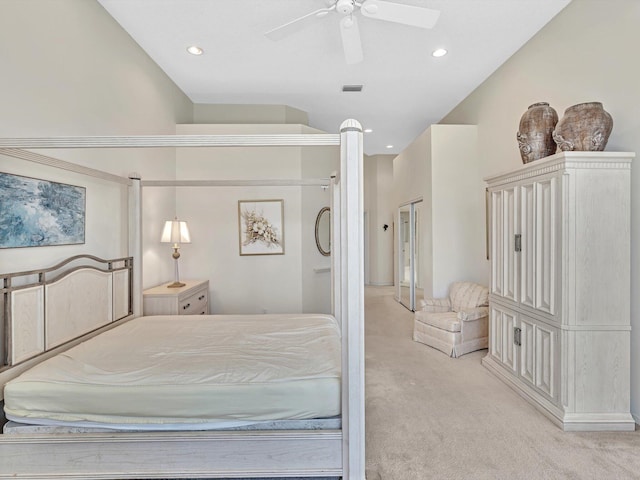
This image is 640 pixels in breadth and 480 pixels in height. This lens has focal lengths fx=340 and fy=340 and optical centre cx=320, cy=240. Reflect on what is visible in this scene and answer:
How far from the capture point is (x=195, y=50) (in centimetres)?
345

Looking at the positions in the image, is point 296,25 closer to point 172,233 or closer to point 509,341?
point 172,233

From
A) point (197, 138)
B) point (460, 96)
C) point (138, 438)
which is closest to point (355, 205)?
point (197, 138)

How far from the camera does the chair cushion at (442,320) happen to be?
3705 millimetres

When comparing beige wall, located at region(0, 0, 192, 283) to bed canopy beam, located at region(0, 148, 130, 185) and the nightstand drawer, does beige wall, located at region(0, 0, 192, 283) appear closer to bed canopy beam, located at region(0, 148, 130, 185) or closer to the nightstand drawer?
bed canopy beam, located at region(0, 148, 130, 185)

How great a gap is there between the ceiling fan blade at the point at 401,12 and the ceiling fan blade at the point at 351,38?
12cm

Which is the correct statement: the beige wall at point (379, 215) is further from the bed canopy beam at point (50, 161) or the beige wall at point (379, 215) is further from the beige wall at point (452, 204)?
the bed canopy beam at point (50, 161)

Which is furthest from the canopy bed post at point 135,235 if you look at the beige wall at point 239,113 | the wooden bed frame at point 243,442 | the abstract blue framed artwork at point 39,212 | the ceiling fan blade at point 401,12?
the ceiling fan blade at point 401,12

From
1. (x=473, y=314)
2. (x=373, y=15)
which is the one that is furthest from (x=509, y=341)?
(x=373, y=15)

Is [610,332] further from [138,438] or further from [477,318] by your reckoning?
[138,438]

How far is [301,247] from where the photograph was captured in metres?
4.71

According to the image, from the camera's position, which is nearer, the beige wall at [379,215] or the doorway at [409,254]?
the doorway at [409,254]

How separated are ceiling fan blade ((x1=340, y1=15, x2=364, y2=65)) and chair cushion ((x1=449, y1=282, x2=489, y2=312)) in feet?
9.59

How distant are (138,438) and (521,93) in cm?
434

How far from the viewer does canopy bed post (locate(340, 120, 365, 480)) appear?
5.39 ft
